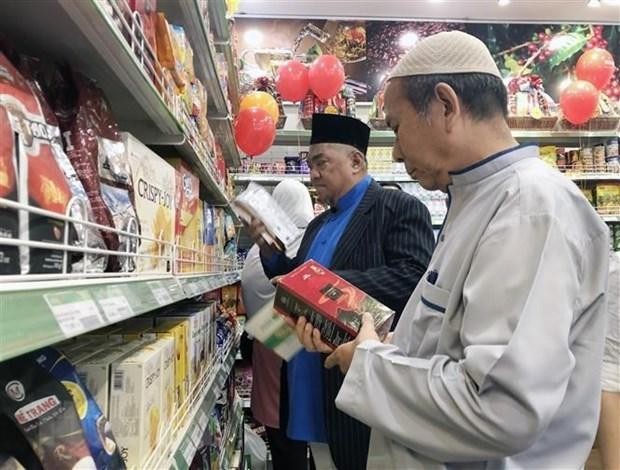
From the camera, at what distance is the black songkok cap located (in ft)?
7.86

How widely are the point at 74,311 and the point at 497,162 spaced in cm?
78

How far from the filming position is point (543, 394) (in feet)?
2.52

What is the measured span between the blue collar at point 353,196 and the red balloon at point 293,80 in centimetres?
219

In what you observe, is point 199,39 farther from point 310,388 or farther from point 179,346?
point 310,388

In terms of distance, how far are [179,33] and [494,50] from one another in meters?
4.36

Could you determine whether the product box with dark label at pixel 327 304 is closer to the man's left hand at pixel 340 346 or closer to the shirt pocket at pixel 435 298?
the man's left hand at pixel 340 346

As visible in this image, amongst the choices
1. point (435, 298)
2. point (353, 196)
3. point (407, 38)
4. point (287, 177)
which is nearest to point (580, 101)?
point (407, 38)

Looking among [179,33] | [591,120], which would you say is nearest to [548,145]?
[591,120]

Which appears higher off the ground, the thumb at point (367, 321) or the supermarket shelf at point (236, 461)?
the thumb at point (367, 321)

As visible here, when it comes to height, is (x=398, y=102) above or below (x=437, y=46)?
below

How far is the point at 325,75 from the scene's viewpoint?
4.12 meters

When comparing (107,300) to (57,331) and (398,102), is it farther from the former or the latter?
(398,102)

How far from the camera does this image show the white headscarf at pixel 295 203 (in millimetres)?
3469

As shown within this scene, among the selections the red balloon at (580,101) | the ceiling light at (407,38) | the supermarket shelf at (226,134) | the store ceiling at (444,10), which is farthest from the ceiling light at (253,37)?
the red balloon at (580,101)
